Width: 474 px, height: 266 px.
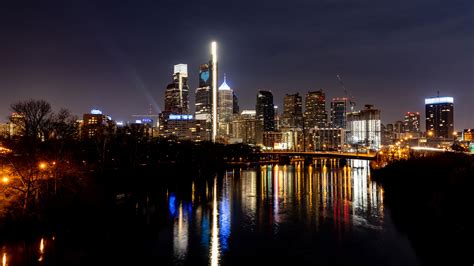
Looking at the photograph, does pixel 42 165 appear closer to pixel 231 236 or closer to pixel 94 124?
pixel 231 236

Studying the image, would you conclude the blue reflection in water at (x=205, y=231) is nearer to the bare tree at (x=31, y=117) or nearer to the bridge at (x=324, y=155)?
the bare tree at (x=31, y=117)

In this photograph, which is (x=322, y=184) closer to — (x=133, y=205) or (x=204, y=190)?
(x=204, y=190)

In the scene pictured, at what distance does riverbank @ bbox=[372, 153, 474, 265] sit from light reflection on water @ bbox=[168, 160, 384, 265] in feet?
7.95

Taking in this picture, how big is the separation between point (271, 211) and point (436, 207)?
13.5 metres

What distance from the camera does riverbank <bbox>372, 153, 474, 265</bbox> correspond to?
25000mm

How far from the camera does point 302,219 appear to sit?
3391 centimetres

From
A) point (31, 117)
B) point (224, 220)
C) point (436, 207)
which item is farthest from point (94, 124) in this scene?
point (436, 207)

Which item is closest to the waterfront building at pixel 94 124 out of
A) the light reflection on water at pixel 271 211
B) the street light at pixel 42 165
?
the light reflection on water at pixel 271 211

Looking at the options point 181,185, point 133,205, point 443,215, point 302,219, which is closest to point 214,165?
point 181,185

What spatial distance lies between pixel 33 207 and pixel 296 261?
1760cm

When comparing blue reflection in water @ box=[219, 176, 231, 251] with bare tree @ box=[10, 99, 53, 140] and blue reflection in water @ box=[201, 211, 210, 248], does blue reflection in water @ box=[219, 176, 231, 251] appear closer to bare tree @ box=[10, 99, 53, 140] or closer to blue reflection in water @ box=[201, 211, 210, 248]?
blue reflection in water @ box=[201, 211, 210, 248]

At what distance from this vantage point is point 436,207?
110ft

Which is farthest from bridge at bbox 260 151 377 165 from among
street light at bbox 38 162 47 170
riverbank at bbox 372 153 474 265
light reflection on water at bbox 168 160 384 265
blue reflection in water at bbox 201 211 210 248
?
street light at bbox 38 162 47 170

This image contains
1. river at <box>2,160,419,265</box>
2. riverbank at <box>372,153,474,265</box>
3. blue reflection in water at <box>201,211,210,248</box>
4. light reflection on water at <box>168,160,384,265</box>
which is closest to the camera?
river at <box>2,160,419,265</box>
